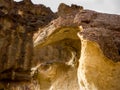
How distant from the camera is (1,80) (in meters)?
14.2

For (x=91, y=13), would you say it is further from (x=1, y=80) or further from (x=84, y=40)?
(x=1, y=80)

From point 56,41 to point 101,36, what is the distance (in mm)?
962

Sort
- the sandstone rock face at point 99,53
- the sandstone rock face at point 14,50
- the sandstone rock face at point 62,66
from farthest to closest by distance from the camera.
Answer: the sandstone rock face at point 14,50
the sandstone rock face at point 62,66
the sandstone rock face at point 99,53

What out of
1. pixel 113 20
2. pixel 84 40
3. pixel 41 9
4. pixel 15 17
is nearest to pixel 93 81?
pixel 84 40

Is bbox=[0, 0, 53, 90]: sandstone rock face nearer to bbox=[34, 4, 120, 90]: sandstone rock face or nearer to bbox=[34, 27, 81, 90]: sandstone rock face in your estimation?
bbox=[34, 27, 81, 90]: sandstone rock face

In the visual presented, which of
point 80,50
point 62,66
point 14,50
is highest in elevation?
point 80,50

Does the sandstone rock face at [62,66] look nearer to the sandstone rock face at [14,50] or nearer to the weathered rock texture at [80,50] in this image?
the weathered rock texture at [80,50]

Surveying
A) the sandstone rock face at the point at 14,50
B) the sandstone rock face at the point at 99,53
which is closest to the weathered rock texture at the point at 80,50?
the sandstone rock face at the point at 99,53

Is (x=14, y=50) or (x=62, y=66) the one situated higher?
(x=62, y=66)

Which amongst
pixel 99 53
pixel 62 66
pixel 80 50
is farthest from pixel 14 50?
pixel 99 53

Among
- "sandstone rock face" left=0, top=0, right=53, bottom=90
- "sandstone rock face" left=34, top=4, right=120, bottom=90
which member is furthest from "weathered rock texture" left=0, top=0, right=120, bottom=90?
"sandstone rock face" left=0, top=0, right=53, bottom=90

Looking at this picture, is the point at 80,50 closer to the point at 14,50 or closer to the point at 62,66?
the point at 62,66

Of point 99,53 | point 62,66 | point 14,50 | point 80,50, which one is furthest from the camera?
point 14,50

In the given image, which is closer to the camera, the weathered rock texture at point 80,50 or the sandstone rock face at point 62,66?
the weathered rock texture at point 80,50
